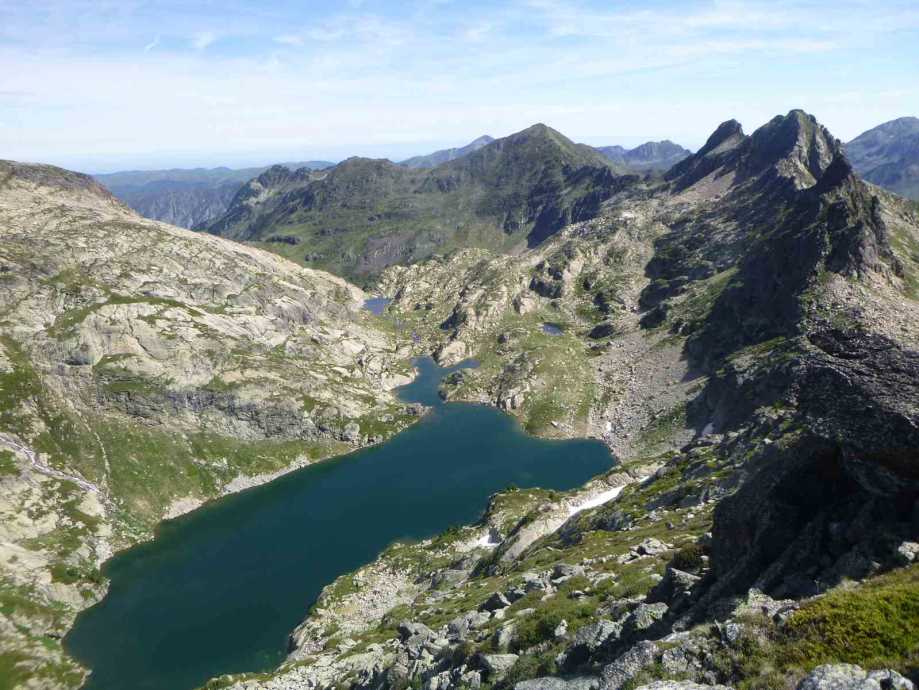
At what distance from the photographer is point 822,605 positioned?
1550cm

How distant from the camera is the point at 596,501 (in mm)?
87625

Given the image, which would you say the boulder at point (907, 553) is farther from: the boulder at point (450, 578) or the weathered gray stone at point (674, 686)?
the boulder at point (450, 578)

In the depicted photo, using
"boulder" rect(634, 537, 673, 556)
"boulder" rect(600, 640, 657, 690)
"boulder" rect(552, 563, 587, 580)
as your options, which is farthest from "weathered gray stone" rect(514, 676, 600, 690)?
"boulder" rect(634, 537, 673, 556)

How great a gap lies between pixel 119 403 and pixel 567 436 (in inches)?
5057

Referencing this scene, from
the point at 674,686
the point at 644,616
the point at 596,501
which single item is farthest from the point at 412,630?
the point at 596,501

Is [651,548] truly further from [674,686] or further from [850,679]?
[850,679]

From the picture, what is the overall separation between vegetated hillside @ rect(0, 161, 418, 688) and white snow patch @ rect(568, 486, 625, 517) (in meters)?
81.3

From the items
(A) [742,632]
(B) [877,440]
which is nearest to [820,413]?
(B) [877,440]

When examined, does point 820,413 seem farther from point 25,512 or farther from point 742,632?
point 25,512

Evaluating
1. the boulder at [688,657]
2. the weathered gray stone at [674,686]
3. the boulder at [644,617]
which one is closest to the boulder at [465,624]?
the boulder at [644,617]

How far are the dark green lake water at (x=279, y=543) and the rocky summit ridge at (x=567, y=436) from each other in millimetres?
5864

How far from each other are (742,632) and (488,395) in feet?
534

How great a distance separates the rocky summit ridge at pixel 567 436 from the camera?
18.6 metres

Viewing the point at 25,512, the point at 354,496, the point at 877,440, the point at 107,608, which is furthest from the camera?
the point at 354,496
